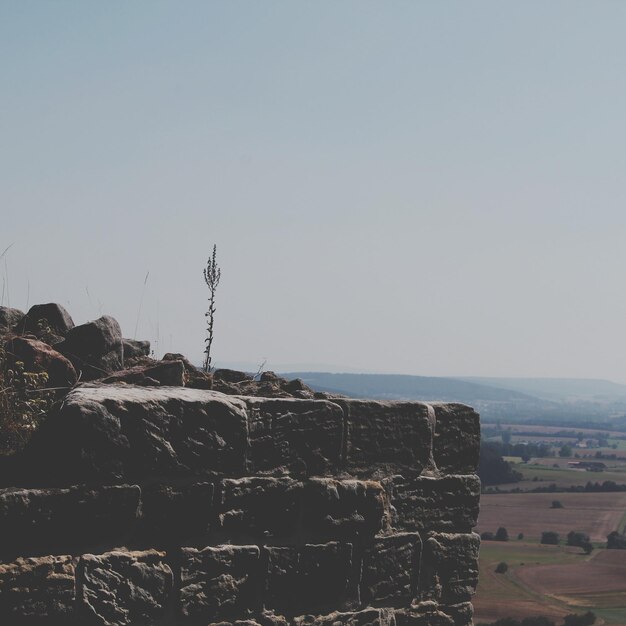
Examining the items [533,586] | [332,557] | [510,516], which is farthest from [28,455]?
[510,516]

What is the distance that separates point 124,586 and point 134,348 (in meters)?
1.63

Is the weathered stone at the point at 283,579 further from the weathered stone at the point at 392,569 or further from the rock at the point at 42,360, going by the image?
the rock at the point at 42,360

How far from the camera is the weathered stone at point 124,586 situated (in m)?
2.97

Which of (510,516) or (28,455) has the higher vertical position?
(28,455)

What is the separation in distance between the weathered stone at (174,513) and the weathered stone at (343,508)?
16.2 inches

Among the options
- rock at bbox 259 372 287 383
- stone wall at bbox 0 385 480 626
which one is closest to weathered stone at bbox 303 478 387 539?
stone wall at bbox 0 385 480 626

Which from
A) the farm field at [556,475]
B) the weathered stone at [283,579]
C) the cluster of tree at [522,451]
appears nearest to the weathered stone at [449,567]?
the weathered stone at [283,579]

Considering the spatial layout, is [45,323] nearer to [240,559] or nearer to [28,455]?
[28,455]

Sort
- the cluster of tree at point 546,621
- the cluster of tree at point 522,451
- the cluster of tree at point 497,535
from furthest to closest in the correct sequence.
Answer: the cluster of tree at point 522,451, the cluster of tree at point 497,535, the cluster of tree at point 546,621

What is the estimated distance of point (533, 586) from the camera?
4516 cm

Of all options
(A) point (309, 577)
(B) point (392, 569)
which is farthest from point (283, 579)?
(B) point (392, 569)

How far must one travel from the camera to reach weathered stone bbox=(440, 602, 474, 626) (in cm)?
373

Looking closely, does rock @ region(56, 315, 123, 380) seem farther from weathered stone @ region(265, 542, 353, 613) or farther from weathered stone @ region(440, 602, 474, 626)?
weathered stone @ region(440, 602, 474, 626)

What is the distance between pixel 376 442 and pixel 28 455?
134 centimetres
